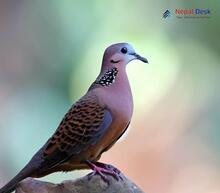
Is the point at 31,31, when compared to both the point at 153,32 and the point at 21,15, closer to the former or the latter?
the point at 21,15

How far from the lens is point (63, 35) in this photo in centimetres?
198

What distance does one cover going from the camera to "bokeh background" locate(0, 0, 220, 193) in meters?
1.95

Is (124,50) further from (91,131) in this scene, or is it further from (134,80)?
(134,80)

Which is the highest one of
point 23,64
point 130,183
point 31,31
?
point 31,31

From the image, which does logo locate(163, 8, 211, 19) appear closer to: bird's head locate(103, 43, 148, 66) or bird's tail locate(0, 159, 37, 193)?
bird's head locate(103, 43, 148, 66)

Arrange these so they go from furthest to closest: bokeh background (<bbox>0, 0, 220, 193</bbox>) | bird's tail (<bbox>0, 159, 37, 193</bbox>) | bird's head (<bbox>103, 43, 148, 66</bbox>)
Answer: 1. bokeh background (<bbox>0, 0, 220, 193</bbox>)
2. bird's head (<bbox>103, 43, 148, 66</bbox>)
3. bird's tail (<bbox>0, 159, 37, 193</bbox>)

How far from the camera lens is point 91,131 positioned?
1.34 meters

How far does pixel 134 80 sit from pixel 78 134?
635mm

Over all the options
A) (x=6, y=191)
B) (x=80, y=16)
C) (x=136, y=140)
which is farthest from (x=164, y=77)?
(x=6, y=191)

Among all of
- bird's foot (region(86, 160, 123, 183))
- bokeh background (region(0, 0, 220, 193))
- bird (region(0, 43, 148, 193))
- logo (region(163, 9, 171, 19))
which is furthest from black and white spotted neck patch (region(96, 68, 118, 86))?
logo (region(163, 9, 171, 19))

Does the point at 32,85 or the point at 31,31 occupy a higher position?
the point at 31,31

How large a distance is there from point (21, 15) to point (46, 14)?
94mm

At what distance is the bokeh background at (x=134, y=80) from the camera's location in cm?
195

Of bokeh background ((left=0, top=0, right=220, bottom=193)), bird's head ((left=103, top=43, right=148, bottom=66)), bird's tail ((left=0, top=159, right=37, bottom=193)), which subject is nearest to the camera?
bird's tail ((left=0, top=159, right=37, bottom=193))
